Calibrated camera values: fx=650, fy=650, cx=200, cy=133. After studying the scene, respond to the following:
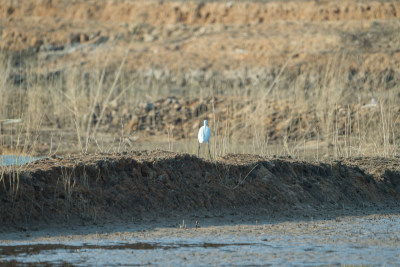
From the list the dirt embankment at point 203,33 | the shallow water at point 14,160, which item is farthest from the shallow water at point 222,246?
the dirt embankment at point 203,33

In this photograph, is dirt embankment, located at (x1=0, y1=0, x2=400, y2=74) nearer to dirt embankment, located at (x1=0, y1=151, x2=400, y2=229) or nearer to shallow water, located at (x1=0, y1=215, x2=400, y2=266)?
dirt embankment, located at (x1=0, y1=151, x2=400, y2=229)

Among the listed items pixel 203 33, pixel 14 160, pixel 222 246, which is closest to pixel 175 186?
pixel 222 246

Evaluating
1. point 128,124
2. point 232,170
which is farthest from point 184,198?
point 128,124

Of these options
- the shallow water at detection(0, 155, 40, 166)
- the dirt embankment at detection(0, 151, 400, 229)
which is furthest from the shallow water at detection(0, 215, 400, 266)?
the shallow water at detection(0, 155, 40, 166)

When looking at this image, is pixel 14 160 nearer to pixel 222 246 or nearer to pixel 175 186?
pixel 175 186

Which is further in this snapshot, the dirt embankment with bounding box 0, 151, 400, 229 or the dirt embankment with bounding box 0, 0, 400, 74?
the dirt embankment with bounding box 0, 0, 400, 74

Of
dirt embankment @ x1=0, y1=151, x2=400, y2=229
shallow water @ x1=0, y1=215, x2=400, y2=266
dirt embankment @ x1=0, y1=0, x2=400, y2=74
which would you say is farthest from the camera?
dirt embankment @ x1=0, y1=0, x2=400, y2=74

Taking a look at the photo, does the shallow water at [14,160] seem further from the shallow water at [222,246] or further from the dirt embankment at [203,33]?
the dirt embankment at [203,33]

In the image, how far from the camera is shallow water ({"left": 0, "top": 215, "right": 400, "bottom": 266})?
18.4 feet

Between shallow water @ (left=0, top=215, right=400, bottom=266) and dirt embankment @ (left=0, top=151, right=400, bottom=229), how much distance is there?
54 cm

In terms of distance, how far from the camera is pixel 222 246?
6145 millimetres

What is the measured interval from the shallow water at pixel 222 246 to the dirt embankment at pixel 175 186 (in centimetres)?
54

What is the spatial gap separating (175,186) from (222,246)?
1682 millimetres

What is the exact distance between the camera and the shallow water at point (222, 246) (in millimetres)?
5605
